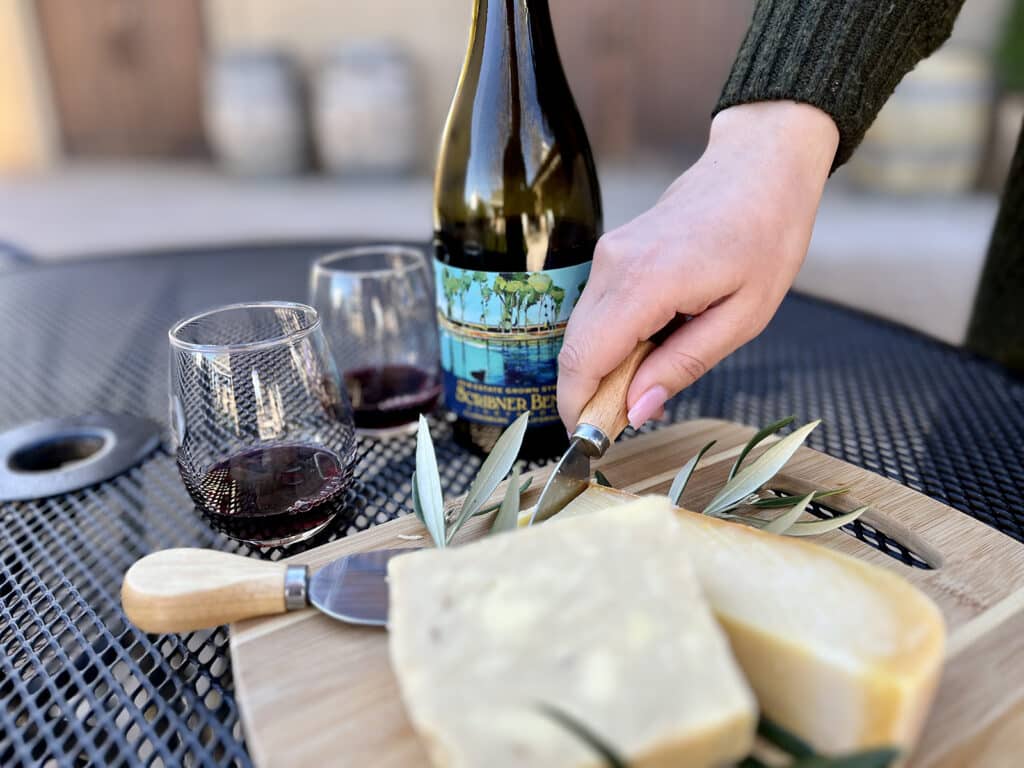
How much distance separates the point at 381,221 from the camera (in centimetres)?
399

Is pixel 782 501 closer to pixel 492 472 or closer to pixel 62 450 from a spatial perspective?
pixel 492 472

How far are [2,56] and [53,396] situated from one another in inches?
210

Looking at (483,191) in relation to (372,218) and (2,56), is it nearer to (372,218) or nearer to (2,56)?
(372,218)

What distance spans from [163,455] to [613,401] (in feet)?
1.76

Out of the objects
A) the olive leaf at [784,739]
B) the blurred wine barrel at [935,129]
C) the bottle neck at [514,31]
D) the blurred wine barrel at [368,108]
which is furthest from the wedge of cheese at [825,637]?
the blurred wine barrel at [368,108]

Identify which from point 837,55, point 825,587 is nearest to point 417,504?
point 825,587

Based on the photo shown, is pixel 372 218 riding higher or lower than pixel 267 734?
lower

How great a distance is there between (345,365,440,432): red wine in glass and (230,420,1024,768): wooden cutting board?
244mm

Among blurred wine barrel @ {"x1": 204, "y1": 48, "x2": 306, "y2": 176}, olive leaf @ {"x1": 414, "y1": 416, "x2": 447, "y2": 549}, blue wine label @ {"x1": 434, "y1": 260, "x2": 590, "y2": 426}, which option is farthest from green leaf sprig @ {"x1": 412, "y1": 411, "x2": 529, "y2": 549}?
blurred wine barrel @ {"x1": 204, "y1": 48, "x2": 306, "y2": 176}

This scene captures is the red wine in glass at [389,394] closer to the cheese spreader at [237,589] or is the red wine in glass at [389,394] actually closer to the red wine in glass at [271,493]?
the red wine in glass at [271,493]

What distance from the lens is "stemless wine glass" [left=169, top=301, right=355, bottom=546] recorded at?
27.5 inches

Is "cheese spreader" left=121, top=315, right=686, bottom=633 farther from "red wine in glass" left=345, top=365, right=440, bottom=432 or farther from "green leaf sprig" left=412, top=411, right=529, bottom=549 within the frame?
→ "red wine in glass" left=345, top=365, right=440, bottom=432

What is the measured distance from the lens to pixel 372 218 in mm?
4062

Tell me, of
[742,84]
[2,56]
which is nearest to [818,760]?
[742,84]
